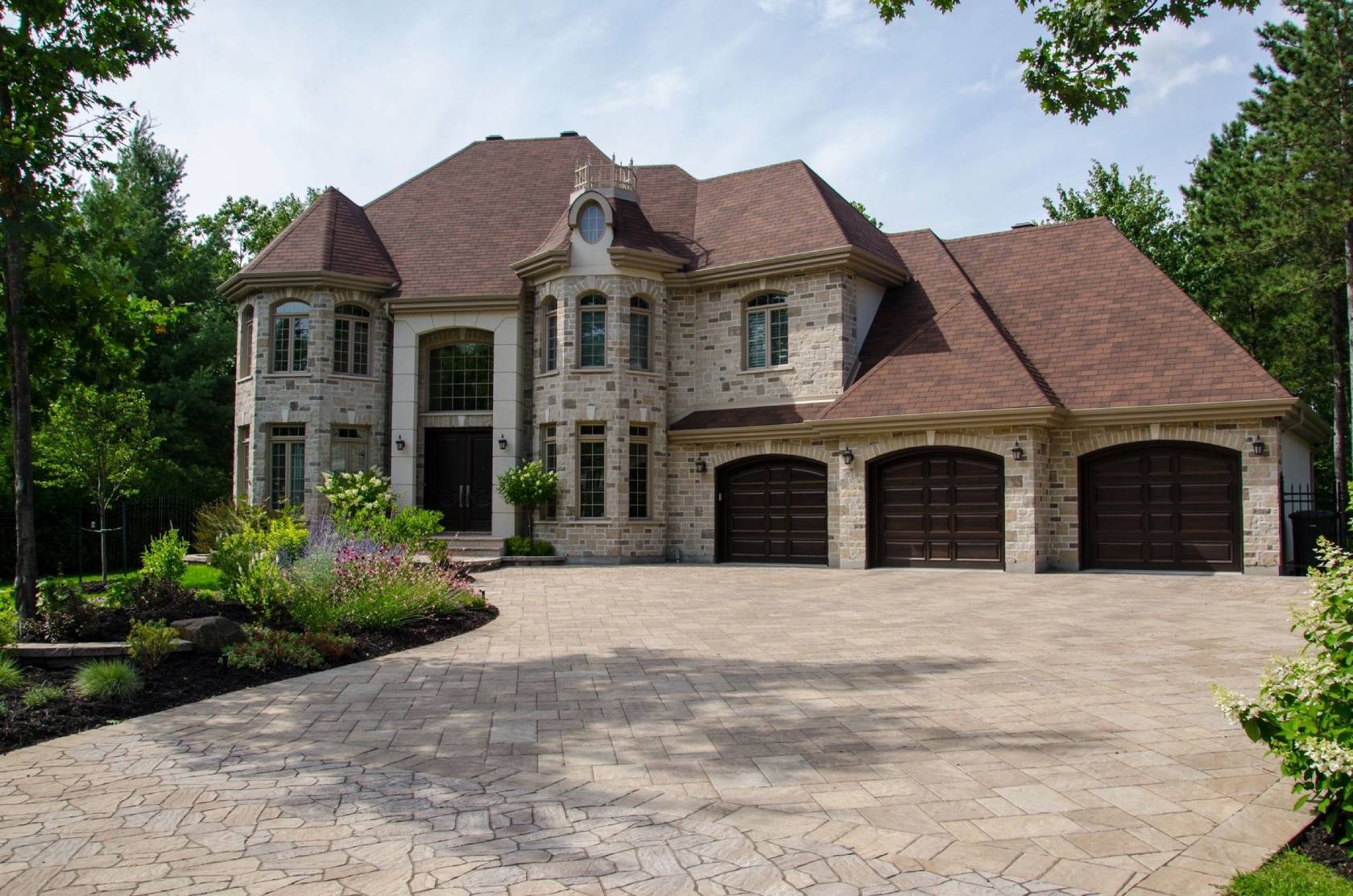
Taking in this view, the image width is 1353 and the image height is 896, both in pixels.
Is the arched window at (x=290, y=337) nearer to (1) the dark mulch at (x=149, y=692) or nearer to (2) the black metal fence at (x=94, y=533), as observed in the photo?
(2) the black metal fence at (x=94, y=533)

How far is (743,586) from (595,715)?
9.09m

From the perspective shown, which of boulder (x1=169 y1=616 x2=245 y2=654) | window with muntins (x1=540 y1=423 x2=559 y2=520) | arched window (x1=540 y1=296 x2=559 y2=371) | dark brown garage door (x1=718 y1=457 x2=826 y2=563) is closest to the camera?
boulder (x1=169 y1=616 x2=245 y2=654)

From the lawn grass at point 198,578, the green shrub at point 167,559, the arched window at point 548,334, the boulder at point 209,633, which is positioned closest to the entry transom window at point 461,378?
the arched window at point 548,334

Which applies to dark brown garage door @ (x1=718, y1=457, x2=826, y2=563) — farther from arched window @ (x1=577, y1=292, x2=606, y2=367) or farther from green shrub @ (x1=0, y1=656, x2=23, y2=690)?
green shrub @ (x1=0, y1=656, x2=23, y2=690)

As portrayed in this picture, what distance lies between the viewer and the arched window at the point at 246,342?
22938mm

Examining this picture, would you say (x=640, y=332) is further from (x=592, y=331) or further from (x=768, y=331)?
(x=768, y=331)

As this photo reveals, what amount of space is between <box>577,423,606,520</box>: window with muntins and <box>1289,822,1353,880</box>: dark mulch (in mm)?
17490

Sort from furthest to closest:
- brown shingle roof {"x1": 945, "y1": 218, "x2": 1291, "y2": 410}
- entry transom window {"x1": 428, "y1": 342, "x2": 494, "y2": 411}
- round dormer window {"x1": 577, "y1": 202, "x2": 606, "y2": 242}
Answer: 1. entry transom window {"x1": 428, "y1": 342, "x2": 494, "y2": 411}
2. round dormer window {"x1": 577, "y1": 202, "x2": 606, "y2": 242}
3. brown shingle roof {"x1": 945, "y1": 218, "x2": 1291, "y2": 410}

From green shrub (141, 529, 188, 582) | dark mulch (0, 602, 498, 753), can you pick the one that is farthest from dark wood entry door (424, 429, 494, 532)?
dark mulch (0, 602, 498, 753)

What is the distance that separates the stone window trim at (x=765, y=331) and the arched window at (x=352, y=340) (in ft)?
29.7

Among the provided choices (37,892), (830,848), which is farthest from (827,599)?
(37,892)

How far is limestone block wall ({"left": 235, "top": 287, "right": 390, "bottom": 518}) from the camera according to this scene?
21688 millimetres

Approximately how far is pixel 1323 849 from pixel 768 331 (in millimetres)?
17717

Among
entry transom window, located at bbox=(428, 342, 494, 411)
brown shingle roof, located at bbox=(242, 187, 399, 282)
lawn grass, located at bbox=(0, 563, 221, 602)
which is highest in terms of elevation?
brown shingle roof, located at bbox=(242, 187, 399, 282)
